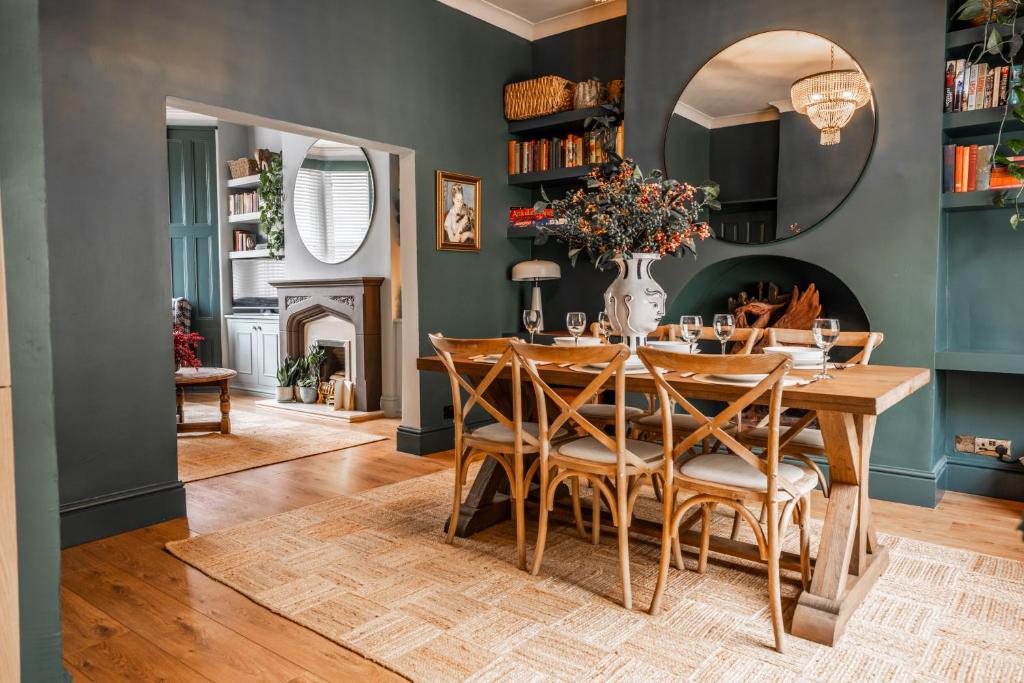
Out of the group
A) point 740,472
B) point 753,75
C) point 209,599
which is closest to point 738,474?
point 740,472

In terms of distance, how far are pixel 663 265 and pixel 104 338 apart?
3.07m

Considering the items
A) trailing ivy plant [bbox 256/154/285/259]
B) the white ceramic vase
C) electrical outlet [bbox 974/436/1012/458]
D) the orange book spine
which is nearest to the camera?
the white ceramic vase

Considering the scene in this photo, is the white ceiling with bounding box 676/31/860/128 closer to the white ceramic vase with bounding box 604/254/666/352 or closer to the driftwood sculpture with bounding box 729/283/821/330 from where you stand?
the driftwood sculpture with bounding box 729/283/821/330

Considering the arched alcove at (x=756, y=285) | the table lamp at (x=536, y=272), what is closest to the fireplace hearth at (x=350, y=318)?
the table lamp at (x=536, y=272)

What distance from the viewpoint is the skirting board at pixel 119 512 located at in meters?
2.94

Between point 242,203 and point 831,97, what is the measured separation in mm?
5852

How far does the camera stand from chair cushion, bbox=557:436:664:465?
240 centimetres

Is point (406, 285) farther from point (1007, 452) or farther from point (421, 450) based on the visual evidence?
point (1007, 452)

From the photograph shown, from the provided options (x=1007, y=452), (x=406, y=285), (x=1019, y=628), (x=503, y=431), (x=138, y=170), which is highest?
(x=138, y=170)

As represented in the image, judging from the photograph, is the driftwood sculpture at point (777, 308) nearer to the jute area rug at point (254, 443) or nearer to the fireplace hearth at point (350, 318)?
the jute area rug at point (254, 443)

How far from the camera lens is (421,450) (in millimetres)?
4613

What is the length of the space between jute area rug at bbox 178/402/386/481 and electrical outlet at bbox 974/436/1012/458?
12.3 ft

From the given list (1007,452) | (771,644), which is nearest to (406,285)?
(771,644)

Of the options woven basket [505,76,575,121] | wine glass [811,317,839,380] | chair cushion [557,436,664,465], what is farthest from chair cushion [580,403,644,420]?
woven basket [505,76,575,121]
